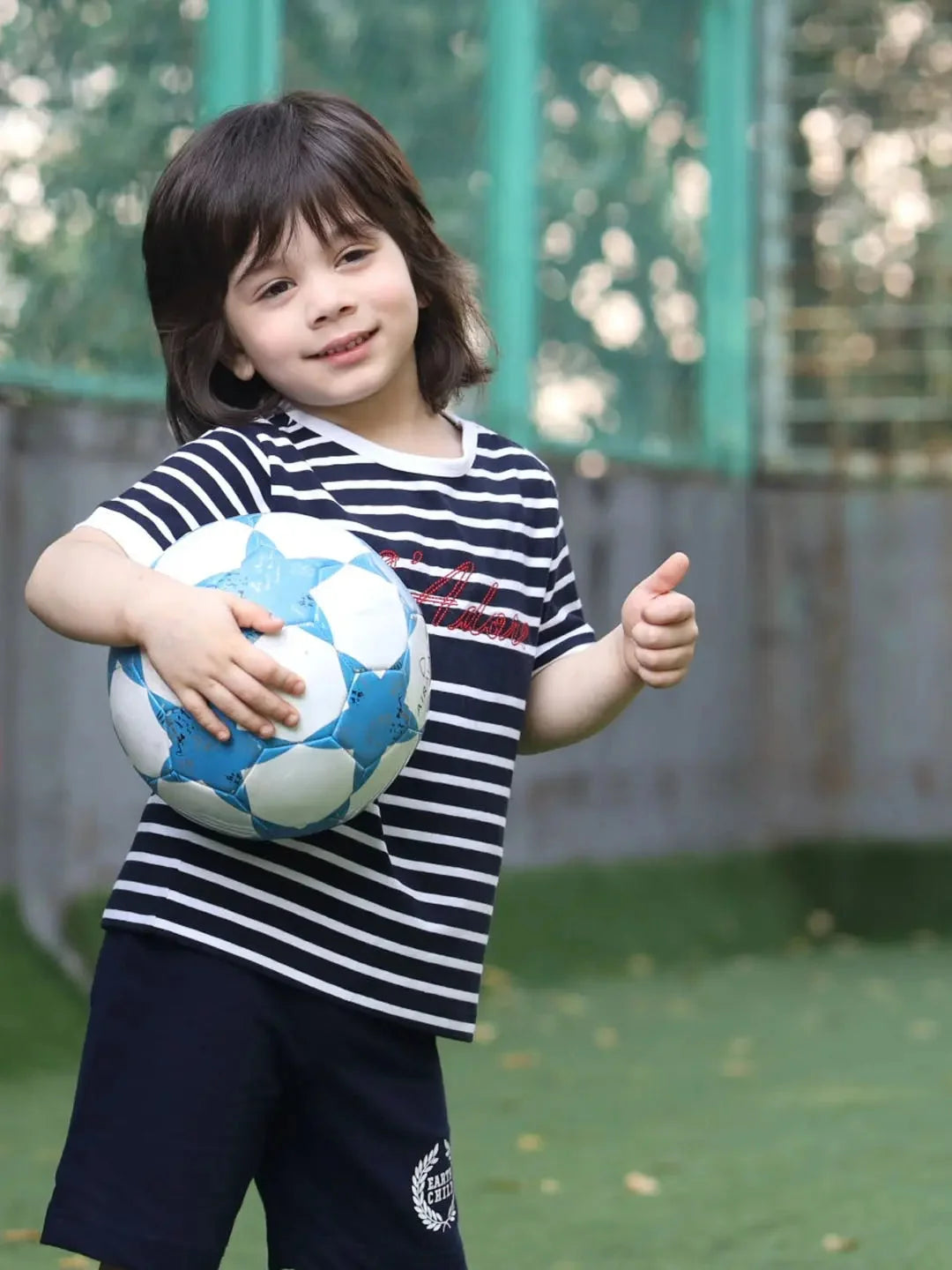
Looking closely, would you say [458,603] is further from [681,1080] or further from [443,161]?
[443,161]

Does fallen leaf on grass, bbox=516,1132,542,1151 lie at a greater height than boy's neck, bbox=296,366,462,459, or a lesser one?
lesser

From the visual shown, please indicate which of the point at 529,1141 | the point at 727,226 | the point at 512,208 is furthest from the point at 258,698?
the point at 727,226

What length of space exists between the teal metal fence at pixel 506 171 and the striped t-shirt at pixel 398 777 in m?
3.22

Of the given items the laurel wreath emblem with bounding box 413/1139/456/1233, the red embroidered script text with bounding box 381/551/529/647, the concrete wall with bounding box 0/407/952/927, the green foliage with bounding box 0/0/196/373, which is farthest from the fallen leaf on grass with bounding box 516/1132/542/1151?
the concrete wall with bounding box 0/407/952/927

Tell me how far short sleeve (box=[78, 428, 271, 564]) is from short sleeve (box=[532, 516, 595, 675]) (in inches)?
15.5

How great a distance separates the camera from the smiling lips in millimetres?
2402

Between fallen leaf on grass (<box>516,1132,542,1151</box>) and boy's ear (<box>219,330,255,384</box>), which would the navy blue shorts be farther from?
fallen leaf on grass (<box>516,1132,542,1151</box>)

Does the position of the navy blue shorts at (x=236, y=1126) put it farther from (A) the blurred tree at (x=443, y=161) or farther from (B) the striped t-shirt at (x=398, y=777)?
(A) the blurred tree at (x=443, y=161)

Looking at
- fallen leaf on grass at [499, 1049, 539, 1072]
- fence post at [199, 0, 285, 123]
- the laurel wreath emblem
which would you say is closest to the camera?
the laurel wreath emblem

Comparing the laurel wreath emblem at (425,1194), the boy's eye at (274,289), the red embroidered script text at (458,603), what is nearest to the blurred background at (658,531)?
the laurel wreath emblem at (425,1194)

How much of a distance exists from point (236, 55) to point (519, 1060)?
2936 millimetres

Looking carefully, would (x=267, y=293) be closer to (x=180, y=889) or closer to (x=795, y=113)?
(x=180, y=889)

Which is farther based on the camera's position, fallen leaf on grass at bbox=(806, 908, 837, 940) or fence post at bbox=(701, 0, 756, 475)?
fence post at bbox=(701, 0, 756, 475)

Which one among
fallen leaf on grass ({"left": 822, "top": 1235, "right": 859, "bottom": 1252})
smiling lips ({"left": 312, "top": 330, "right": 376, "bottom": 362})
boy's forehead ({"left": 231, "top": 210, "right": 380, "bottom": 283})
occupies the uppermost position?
boy's forehead ({"left": 231, "top": 210, "right": 380, "bottom": 283})
